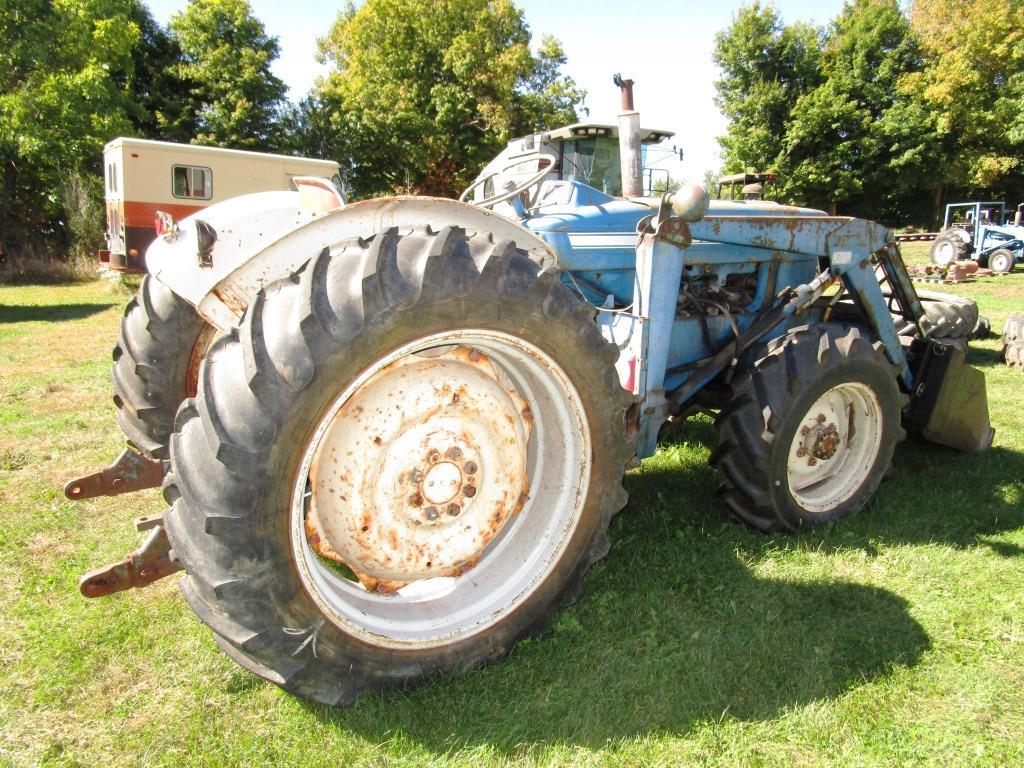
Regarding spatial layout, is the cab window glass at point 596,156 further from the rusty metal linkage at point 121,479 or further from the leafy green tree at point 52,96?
the leafy green tree at point 52,96

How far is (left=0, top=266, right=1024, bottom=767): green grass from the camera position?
1.98 metres

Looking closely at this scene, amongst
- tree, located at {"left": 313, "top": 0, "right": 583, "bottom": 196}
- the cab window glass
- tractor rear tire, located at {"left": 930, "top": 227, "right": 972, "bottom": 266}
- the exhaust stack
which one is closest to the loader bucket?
the exhaust stack

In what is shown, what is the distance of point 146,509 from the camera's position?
3.47 m

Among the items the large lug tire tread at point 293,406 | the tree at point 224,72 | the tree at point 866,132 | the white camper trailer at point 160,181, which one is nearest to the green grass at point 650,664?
the large lug tire tread at point 293,406

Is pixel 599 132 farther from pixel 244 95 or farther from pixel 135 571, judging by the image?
pixel 244 95

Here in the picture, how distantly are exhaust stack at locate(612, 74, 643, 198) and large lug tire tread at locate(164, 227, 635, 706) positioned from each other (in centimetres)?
173

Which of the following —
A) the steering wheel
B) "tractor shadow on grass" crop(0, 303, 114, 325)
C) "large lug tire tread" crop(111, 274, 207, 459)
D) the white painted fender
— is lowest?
"tractor shadow on grass" crop(0, 303, 114, 325)

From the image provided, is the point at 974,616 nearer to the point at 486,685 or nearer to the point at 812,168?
the point at 486,685

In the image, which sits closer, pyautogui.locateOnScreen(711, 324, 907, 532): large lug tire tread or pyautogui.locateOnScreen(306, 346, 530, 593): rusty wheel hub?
pyautogui.locateOnScreen(306, 346, 530, 593): rusty wheel hub

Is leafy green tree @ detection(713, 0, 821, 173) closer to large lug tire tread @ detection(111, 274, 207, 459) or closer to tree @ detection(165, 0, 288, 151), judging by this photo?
tree @ detection(165, 0, 288, 151)

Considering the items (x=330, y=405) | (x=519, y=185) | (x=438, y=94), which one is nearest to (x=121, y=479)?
(x=330, y=405)

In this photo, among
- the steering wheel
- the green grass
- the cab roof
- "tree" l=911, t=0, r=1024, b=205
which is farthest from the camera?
"tree" l=911, t=0, r=1024, b=205

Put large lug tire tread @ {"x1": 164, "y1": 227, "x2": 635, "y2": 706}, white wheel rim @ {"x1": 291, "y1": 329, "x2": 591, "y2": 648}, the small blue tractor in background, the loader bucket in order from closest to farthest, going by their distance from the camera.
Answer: large lug tire tread @ {"x1": 164, "y1": 227, "x2": 635, "y2": 706} < white wheel rim @ {"x1": 291, "y1": 329, "x2": 591, "y2": 648} < the loader bucket < the small blue tractor in background

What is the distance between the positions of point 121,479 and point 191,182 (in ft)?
44.6
